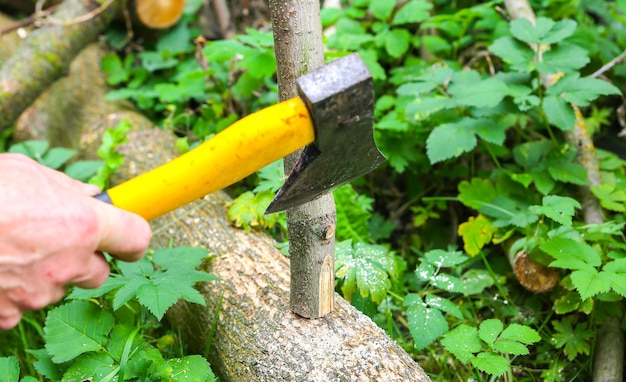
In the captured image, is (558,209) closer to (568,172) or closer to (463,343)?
(568,172)

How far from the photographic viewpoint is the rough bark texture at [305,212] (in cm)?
168

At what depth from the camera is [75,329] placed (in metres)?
1.91

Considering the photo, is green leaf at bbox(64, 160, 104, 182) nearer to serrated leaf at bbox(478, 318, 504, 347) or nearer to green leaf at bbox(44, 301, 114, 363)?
green leaf at bbox(44, 301, 114, 363)

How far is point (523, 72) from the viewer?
8.64 ft

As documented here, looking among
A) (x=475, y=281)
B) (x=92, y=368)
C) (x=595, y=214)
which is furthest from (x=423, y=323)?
(x=92, y=368)

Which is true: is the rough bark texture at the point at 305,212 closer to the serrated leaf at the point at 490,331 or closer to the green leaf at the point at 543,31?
the serrated leaf at the point at 490,331

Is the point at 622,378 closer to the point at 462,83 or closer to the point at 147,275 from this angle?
the point at 462,83

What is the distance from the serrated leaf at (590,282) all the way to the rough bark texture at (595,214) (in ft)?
1.21

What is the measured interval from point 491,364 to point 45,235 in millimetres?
1381

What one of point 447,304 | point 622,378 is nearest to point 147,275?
point 447,304

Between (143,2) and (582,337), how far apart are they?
11.9 ft

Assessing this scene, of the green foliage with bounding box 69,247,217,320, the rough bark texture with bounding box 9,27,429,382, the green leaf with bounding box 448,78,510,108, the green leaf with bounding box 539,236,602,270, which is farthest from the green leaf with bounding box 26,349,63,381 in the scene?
the green leaf with bounding box 448,78,510,108

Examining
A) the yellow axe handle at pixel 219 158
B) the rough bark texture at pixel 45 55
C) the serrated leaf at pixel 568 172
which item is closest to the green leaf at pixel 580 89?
the serrated leaf at pixel 568 172

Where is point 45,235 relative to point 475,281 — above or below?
above
